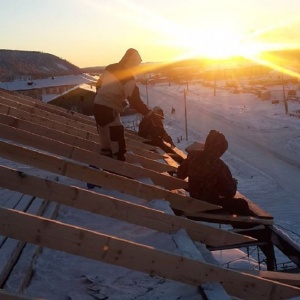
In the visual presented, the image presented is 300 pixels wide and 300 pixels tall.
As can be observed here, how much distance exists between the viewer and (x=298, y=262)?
201 inches

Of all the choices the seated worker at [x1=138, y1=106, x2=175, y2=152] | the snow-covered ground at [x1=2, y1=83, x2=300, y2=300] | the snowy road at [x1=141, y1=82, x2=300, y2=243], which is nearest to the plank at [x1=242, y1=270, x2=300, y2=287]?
the snow-covered ground at [x1=2, y1=83, x2=300, y2=300]

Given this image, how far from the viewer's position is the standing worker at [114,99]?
21.1 feet

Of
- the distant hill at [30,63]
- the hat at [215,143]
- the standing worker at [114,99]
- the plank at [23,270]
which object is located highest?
Result: the distant hill at [30,63]

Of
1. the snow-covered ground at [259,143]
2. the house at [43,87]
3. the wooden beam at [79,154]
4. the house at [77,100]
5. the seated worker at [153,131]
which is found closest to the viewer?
the wooden beam at [79,154]

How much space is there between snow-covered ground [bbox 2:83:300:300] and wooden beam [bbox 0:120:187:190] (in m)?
0.41

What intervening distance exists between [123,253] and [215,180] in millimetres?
2736

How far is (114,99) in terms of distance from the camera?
6469mm

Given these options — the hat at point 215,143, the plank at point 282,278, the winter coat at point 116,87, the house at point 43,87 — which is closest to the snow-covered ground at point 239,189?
the plank at point 282,278

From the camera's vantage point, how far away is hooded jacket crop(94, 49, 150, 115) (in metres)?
6.40

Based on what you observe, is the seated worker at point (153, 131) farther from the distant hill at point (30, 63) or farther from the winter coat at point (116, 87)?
the distant hill at point (30, 63)

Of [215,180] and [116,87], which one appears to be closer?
[215,180]

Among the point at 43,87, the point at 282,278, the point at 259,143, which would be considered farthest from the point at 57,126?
the point at 43,87

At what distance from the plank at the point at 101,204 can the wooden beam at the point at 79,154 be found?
5.08ft

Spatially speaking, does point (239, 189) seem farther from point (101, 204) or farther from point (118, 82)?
point (101, 204)
